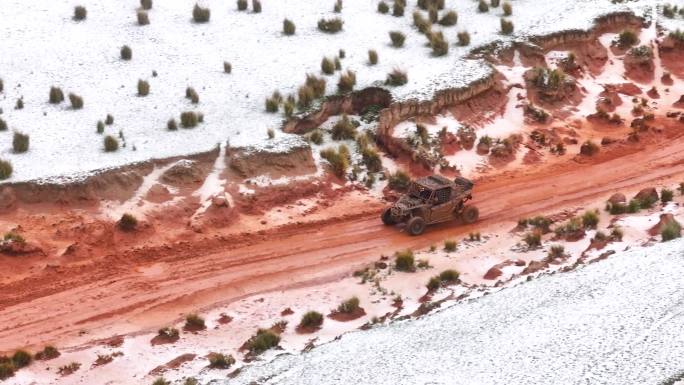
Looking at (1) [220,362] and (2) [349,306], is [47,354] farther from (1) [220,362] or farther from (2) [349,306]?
(2) [349,306]

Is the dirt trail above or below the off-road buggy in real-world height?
below

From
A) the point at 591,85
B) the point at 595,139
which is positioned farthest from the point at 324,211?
the point at 591,85

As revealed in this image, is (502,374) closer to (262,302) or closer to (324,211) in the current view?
(262,302)

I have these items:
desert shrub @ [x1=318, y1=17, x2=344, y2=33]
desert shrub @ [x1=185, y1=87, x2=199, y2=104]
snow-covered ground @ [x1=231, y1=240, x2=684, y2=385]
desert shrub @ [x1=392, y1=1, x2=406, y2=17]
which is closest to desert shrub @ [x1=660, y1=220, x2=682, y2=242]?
snow-covered ground @ [x1=231, y1=240, x2=684, y2=385]

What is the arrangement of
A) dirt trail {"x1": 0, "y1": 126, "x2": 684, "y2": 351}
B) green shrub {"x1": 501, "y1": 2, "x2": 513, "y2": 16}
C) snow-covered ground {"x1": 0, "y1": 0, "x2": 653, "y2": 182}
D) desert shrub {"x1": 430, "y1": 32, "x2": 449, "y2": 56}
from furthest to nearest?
green shrub {"x1": 501, "y1": 2, "x2": 513, "y2": 16}, desert shrub {"x1": 430, "y1": 32, "x2": 449, "y2": 56}, snow-covered ground {"x1": 0, "y1": 0, "x2": 653, "y2": 182}, dirt trail {"x1": 0, "y1": 126, "x2": 684, "y2": 351}

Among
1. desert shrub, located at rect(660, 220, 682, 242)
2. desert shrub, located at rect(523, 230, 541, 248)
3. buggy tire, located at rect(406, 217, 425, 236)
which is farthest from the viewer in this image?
buggy tire, located at rect(406, 217, 425, 236)

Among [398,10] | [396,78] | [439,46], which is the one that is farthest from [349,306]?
[398,10]

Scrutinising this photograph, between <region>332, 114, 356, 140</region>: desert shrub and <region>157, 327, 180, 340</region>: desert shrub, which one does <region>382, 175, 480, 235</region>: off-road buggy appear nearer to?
<region>332, 114, 356, 140</region>: desert shrub

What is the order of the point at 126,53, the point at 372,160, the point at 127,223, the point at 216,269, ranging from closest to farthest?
the point at 216,269
the point at 127,223
the point at 372,160
the point at 126,53
